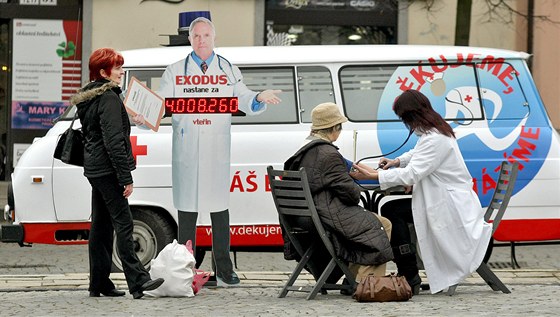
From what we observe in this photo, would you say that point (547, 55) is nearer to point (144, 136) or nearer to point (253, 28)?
point (253, 28)

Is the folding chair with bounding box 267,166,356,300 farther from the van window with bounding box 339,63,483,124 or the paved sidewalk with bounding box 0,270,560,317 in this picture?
the van window with bounding box 339,63,483,124

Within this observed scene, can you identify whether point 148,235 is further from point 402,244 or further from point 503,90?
point 503,90

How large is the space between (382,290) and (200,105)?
2.28 meters

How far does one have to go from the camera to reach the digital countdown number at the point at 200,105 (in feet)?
33.4

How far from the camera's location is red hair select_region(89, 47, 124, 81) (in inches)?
362

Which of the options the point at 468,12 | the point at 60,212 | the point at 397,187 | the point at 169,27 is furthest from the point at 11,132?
the point at 397,187

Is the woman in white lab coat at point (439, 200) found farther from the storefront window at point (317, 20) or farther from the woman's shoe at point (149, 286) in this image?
the storefront window at point (317, 20)

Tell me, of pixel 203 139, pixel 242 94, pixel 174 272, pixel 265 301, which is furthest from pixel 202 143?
pixel 265 301

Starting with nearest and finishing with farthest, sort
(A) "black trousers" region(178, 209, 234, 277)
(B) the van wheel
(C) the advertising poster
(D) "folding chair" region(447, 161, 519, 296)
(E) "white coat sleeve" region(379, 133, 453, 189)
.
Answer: (E) "white coat sleeve" region(379, 133, 453, 189), (D) "folding chair" region(447, 161, 519, 296), (A) "black trousers" region(178, 209, 234, 277), (B) the van wheel, (C) the advertising poster

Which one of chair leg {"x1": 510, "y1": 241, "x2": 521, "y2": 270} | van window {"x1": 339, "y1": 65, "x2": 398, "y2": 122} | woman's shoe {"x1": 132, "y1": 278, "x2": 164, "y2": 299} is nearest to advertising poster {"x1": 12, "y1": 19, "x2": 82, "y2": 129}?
van window {"x1": 339, "y1": 65, "x2": 398, "y2": 122}

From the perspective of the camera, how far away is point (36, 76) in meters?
21.3

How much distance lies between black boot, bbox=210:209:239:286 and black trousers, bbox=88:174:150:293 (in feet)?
3.63

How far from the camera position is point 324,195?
9.02 metres

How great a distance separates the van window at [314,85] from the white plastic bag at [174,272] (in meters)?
2.92
